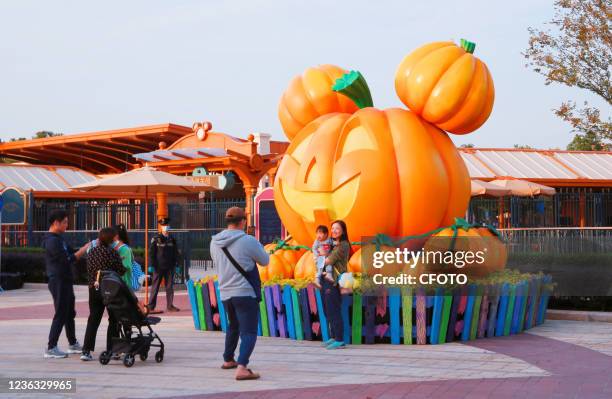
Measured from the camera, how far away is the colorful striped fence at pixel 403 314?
9.28m

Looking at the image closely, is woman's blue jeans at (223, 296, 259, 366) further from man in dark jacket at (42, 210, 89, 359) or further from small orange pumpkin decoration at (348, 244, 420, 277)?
small orange pumpkin decoration at (348, 244, 420, 277)

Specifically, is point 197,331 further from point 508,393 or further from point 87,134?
point 87,134

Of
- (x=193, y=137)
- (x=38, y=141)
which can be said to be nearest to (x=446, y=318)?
(x=193, y=137)

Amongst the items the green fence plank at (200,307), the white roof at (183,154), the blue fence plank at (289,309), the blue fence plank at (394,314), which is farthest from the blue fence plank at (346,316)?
the white roof at (183,154)

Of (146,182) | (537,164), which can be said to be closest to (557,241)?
(146,182)

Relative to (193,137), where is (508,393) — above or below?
below

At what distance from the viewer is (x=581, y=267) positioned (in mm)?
13352

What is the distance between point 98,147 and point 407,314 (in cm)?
3251

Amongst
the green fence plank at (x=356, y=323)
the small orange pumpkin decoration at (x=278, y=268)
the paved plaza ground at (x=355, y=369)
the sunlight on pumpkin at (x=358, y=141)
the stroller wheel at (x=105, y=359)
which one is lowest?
the paved plaza ground at (x=355, y=369)

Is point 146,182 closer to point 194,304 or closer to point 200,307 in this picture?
point 194,304

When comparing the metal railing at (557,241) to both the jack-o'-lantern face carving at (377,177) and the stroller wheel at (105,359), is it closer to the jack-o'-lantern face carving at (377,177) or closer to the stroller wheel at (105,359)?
the jack-o'-lantern face carving at (377,177)

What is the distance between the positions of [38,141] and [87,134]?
10.6ft

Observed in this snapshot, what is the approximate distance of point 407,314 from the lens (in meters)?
9.29

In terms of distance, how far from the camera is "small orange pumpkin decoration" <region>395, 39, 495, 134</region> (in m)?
10.0
